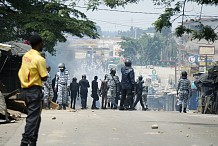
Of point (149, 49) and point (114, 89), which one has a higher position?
point (149, 49)

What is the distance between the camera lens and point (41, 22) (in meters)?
28.2

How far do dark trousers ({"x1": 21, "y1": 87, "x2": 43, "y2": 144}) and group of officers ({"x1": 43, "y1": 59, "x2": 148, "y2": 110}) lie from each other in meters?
12.5

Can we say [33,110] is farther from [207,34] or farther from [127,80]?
[127,80]

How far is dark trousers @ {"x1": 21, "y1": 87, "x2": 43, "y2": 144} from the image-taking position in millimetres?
8578

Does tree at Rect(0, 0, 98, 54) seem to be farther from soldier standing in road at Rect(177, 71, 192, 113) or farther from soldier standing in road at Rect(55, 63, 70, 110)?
soldier standing in road at Rect(177, 71, 192, 113)

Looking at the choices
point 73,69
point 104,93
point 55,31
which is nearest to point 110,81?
point 104,93

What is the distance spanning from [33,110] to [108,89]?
1808cm

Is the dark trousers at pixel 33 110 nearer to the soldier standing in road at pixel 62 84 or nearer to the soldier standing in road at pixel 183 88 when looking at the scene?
the soldier standing in road at pixel 62 84

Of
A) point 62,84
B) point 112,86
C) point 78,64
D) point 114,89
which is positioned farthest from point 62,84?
point 78,64

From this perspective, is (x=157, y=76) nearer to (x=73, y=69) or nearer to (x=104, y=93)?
(x=73, y=69)

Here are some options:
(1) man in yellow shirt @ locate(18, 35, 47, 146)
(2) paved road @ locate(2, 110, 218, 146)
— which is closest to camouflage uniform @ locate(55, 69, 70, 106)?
(2) paved road @ locate(2, 110, 218, 146)

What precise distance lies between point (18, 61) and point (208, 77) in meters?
10.4

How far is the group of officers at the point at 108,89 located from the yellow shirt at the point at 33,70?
12.5 metres

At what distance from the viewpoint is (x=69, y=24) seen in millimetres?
29469
